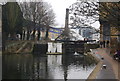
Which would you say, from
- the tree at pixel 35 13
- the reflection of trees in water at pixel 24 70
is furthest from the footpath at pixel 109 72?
the tree at pixel 35 13

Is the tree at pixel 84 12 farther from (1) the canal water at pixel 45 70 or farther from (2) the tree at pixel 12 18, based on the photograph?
(2) the tree at pixel 12 18

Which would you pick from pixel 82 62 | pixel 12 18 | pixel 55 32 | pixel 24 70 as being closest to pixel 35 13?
pixel 12 18

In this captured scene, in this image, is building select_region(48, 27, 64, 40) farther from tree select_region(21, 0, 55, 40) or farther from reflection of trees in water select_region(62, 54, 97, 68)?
reflection of trees in water select_region(62, 54, 97, 68)

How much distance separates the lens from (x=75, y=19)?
39.4ft

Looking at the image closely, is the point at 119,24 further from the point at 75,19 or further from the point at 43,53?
the point at 43,53

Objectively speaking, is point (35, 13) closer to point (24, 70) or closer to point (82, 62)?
point (82, 62)

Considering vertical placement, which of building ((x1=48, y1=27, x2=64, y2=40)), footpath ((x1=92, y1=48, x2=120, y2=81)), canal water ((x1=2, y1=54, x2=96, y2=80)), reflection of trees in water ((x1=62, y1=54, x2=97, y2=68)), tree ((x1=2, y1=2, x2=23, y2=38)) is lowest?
reflection of trees in water ((x1=62, y1=54, x2=97, y2=68))

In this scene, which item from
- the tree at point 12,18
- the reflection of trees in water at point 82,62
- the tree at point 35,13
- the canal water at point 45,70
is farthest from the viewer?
the tree at point 35,13

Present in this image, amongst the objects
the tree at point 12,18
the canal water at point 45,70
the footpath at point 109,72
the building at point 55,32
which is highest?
the tree at point 12,18

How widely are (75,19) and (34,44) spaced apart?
4121 cm

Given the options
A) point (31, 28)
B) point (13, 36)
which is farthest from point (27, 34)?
point (13, 36)

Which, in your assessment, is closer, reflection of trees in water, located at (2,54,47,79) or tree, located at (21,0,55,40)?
reflection of trees in water, located at (2,54,47,79)

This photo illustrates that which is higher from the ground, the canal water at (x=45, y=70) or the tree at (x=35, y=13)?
the tree at (x=35, y=13)

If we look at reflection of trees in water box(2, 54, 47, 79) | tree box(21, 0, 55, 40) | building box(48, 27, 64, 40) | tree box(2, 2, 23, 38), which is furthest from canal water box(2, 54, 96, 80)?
building box(48, 27, 64, 40)
